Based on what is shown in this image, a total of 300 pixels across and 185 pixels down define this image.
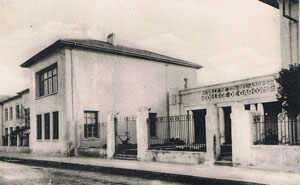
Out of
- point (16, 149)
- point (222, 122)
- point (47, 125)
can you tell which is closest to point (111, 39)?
point (47, 125)

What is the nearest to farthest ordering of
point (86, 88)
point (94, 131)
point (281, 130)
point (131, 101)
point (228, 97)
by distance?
point (281, 130) < point (228, 97) < point (86, 88) < point (94, 131) < point (131, 101)

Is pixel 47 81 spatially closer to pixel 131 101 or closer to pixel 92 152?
pixel 131 101

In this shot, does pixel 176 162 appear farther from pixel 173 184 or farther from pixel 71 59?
pixel 71 59

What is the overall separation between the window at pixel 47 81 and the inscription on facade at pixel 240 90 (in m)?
10.2

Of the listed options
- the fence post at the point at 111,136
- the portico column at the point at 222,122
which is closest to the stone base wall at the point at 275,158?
the fence post at the point at 111,136

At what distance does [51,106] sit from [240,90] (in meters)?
12.6

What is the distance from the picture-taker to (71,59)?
21.3 m

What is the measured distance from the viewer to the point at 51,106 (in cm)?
2333

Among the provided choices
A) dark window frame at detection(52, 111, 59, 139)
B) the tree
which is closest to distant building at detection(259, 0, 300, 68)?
the tree

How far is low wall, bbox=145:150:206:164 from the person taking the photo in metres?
12.8

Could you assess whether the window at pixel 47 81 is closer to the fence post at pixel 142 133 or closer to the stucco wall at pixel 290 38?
the fence post at pixel 142 133

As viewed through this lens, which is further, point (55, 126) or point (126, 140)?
point (55, 126)

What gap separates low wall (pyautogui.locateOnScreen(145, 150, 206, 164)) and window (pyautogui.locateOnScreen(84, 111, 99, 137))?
7.40 meters

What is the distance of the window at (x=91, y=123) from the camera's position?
70.5 feet
